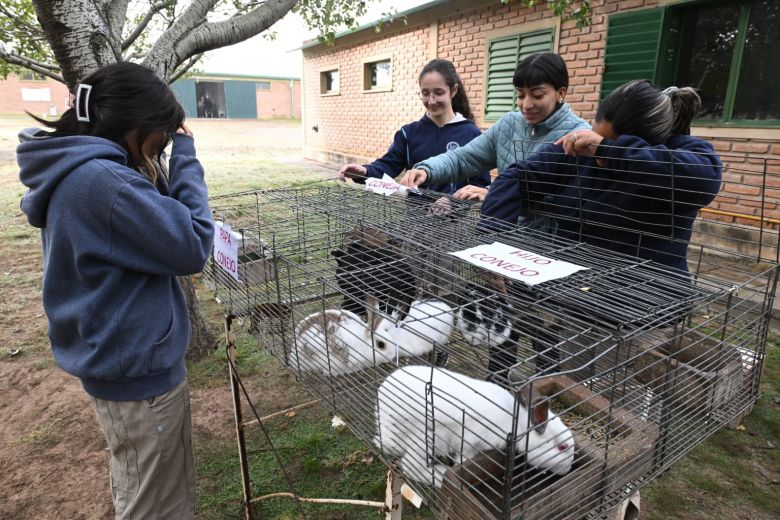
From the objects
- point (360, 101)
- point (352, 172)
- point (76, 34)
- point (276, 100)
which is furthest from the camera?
point (276, 100)

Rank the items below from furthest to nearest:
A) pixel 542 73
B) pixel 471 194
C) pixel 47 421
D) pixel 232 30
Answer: pixel 232 30, pixel 47 421, pixel 471 194, pixel 542 73

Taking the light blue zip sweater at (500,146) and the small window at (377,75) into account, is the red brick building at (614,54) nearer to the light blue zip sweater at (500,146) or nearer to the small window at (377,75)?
the small window at (377,75)

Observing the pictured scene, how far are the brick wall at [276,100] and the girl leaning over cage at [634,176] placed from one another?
3478cm

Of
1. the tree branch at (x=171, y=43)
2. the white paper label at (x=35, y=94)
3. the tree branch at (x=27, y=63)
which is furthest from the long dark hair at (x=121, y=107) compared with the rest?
the white paper label at (x=35, y=94)

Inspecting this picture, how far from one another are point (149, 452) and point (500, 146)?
1775mm

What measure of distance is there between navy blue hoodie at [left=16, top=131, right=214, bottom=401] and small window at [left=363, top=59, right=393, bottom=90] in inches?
366

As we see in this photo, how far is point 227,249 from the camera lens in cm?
162

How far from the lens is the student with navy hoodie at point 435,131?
2688 millimetres

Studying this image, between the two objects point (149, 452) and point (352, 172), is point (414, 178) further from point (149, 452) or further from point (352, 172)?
point (149, 452)

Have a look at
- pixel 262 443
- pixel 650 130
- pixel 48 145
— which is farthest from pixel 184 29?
pixel 650 130

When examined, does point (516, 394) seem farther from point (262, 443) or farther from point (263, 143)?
point (263, 143)

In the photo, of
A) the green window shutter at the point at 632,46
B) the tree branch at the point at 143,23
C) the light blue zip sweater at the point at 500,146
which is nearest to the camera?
the light blue zip sweater at the point at 500,146

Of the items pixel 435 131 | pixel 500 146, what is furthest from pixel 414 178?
pixel 435 131

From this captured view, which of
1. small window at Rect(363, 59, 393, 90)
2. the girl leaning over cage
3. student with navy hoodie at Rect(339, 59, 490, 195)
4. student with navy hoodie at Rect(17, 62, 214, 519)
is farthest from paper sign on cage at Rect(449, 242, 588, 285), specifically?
small window at Rect(363, 59, 393, 90)
